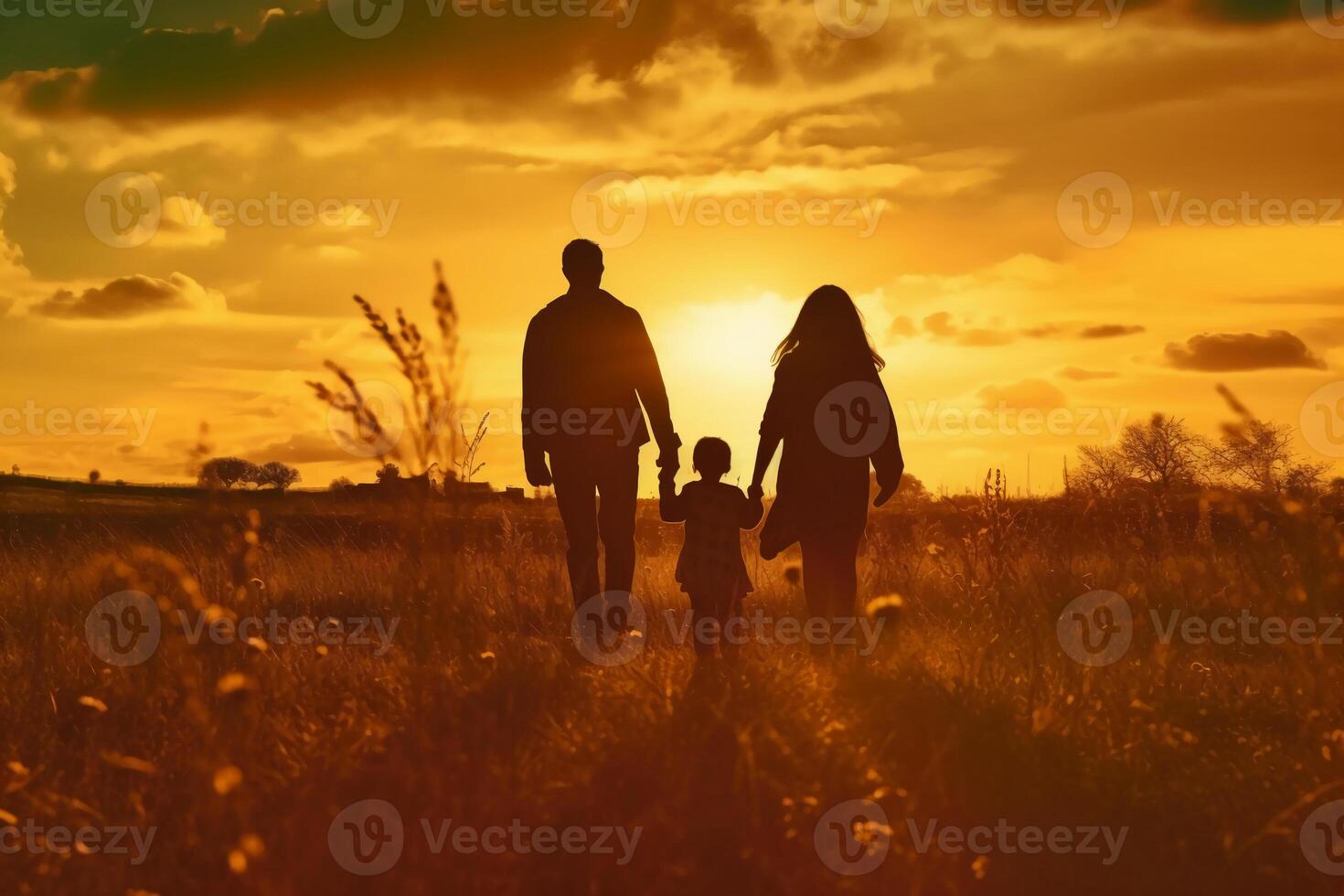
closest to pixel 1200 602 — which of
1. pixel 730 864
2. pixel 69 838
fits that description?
pixel 730 864

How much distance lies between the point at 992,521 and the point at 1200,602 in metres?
3.43

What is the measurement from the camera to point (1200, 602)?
8.27 metres

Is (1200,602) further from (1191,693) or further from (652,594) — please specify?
(652,594)
